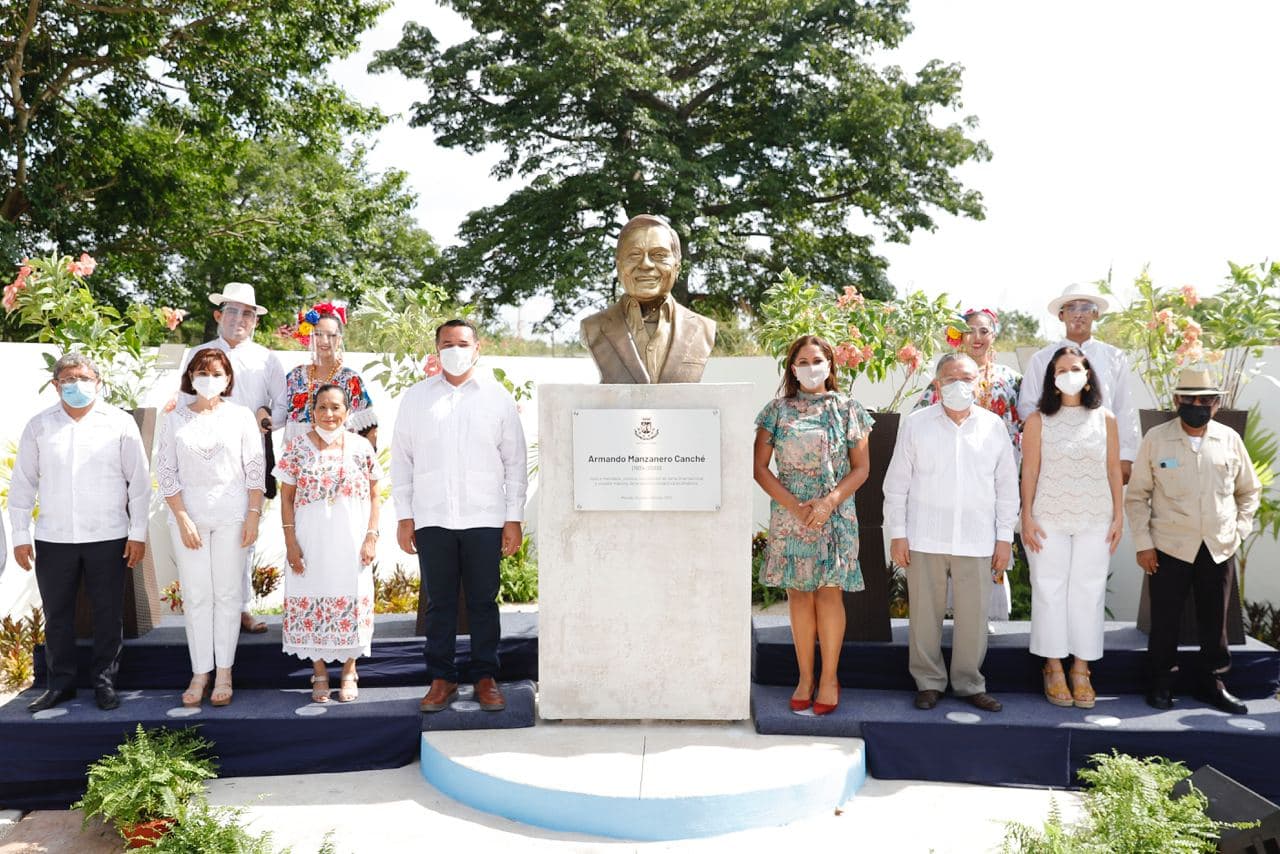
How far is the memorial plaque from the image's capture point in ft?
12.7

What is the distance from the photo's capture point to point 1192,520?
3.83m

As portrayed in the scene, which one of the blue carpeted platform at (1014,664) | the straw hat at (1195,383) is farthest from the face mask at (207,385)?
the straw hat at (1195,383)

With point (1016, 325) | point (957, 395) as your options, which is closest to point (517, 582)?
point (957, 395)

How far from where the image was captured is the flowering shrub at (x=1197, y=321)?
4500 mm

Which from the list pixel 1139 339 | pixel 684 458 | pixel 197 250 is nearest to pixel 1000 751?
pixel 684 458

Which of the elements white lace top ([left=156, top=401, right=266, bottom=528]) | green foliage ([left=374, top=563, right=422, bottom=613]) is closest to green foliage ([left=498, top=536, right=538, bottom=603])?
green foliage ([left=374, top=563, right=422, bottom=613])

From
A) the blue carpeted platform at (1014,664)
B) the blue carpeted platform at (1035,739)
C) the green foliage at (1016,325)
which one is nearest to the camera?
the blue carpeted platform at (1035,739)

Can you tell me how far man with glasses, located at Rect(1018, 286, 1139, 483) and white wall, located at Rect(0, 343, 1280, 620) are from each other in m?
1.27

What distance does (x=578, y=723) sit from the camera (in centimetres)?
402

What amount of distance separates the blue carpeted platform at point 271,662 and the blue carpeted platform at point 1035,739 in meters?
1.24

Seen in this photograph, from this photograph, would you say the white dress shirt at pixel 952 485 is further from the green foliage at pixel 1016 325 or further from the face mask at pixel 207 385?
the green foliage at pixel 1016 325

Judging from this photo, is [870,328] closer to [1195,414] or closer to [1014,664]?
[1195,414]

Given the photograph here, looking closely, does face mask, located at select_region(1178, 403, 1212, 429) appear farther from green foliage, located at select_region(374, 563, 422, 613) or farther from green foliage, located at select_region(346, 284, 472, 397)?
green foliage, located at select_region(374, 563, 422, 613)

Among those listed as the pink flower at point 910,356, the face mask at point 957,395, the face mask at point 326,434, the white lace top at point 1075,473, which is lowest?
the white lace top at point 1075,473
